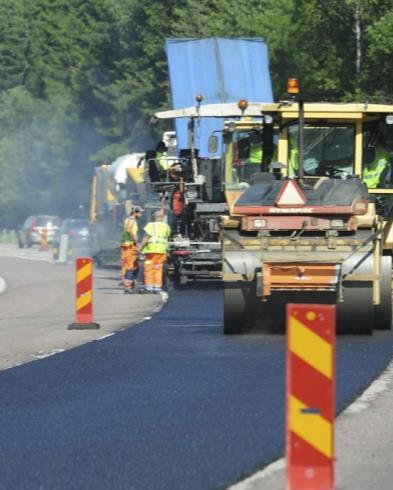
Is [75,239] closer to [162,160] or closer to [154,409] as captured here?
[162,160]

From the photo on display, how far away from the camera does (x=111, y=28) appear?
95.6 metres

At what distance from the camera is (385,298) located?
56.7ft

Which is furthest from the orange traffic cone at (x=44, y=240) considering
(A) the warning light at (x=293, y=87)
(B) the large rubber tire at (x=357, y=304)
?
(B) the large rubber tire at (x=357, y=304)

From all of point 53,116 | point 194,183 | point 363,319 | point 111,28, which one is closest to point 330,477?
point 363,319

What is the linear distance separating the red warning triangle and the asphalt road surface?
142 centimetres

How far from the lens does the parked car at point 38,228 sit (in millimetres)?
69875

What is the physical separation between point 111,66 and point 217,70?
6332 centimetres

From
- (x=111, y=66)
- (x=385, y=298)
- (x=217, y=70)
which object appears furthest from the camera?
→ (x=111, y=66)

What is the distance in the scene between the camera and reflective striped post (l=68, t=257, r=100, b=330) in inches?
763

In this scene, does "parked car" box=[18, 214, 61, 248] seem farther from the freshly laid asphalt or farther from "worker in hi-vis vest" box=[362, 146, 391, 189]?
the freshly laid asphalt

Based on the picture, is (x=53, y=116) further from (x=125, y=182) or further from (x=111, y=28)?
(x=125, y=182)

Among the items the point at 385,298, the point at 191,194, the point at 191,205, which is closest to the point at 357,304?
the point at 385,298

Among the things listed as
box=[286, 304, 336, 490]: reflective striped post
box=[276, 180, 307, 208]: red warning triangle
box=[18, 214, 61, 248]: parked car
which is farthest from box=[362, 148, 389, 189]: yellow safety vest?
box=[18, 214, 61, 248]: parked car

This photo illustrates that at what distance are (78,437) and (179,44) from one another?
74.7ft
